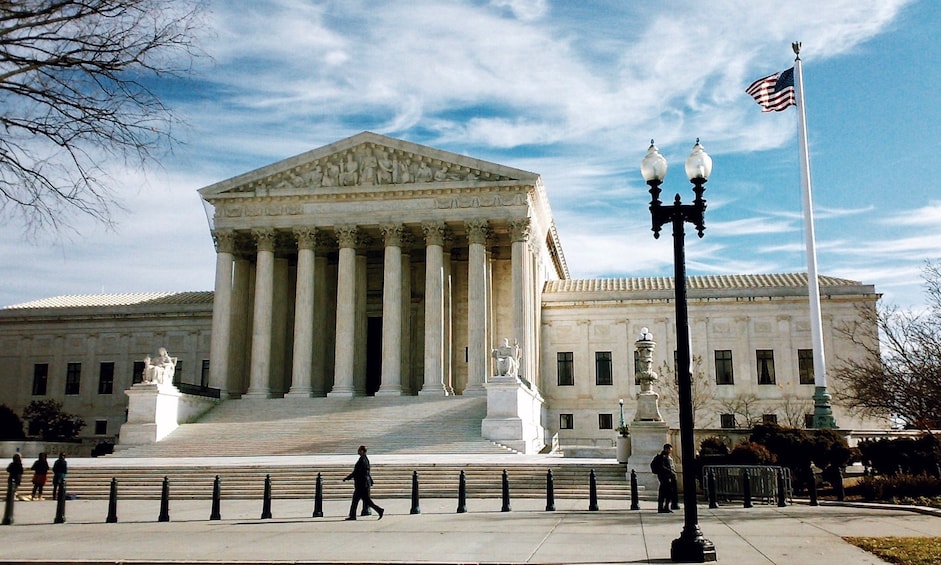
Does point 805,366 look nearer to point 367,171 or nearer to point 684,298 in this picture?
point 367,171

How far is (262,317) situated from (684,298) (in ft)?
129

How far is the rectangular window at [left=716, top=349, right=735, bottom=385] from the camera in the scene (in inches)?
2239

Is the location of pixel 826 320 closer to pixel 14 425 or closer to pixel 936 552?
pixel 936 552

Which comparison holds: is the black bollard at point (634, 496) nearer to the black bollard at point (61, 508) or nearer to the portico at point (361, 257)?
the black bollard at point (61, 508)

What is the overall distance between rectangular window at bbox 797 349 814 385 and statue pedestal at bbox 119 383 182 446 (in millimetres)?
38604

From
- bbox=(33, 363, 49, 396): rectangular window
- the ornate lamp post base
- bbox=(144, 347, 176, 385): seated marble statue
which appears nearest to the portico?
bbox=(144, 347, 176, 385): seated marble statue

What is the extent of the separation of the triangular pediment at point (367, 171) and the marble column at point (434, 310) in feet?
9.92

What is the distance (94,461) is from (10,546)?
19.1 metres

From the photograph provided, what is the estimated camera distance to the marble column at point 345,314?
49.3 metres

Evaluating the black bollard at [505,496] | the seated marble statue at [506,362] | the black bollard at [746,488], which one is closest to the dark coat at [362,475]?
the black bollard at [505,496]

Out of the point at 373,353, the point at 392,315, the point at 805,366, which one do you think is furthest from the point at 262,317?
the point at 805,366

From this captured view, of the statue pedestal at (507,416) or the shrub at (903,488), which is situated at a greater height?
the statue pedestal at (507,416)

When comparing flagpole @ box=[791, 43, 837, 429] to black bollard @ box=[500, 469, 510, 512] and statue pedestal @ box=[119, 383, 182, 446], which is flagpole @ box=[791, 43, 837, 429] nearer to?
black bollard @ box=[500, 469, 510, 512]

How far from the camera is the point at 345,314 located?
50.1 meters
